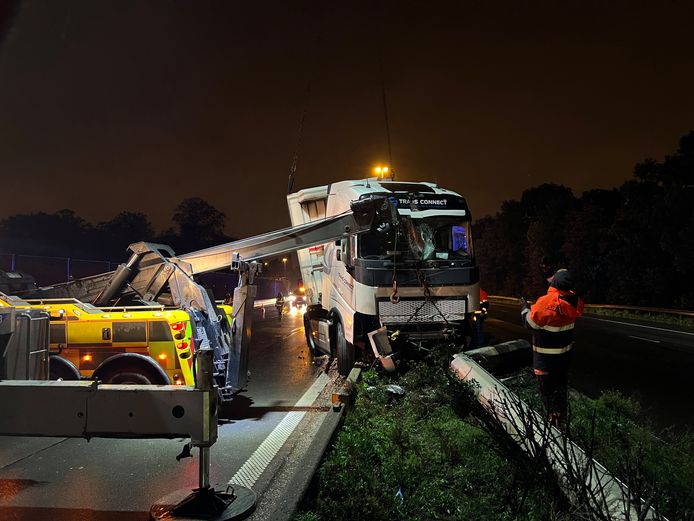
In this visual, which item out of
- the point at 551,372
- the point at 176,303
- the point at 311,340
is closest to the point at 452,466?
the point at 551,372

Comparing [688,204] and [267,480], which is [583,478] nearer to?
A: [267,480]

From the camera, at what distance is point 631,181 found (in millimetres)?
33688

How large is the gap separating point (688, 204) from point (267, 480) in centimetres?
3031

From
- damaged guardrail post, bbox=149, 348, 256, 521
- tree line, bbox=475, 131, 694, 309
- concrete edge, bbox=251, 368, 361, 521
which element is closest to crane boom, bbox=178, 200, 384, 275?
concrete edge, bbox=251, 368, 361, 521

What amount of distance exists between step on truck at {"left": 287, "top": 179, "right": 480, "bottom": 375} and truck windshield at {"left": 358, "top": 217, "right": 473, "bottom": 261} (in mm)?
17

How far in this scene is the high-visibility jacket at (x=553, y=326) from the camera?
6136mm

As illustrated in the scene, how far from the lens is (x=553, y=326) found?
6168mm

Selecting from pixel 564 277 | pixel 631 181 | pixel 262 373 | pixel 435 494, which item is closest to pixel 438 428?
pixel 435 494

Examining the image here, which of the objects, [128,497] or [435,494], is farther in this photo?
[128,497]

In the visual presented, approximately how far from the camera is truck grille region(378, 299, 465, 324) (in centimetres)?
936

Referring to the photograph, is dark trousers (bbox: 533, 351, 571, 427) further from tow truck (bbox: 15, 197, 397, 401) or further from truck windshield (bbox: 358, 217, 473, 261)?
truck windshield (bbox: 358, 217, 473, 261)

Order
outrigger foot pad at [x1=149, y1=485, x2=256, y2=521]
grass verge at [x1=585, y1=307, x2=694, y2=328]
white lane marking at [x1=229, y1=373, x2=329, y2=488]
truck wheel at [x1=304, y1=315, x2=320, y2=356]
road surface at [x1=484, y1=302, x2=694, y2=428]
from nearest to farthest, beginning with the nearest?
1. outrigger foot pad at [x1=149, y1=485, x2=256, y2=521]
2. white lane marking at [x1=229, y1=373, x2=329, y2=488]
3. road surface at [x1=484, y1=302, x2=694, y2=428]
4. truck wheel at [x1=304, y1=315, x2=320, y2=356]
5. grass verge at [x1=585, y1=307, x2=694, y2=328]

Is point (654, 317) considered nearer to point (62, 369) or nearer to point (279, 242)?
point (279, 242)

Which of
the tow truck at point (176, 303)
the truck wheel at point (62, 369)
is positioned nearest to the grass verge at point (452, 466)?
the tow truck at point (176, 303)
